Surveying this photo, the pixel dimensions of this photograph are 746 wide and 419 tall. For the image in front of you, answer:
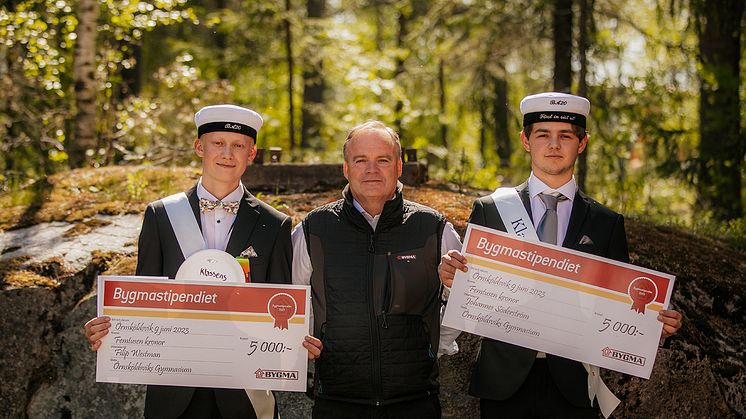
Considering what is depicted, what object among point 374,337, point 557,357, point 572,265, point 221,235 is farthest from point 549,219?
point 221,235

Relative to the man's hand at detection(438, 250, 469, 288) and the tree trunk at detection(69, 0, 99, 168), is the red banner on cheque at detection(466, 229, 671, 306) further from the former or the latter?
the tree trunk at detection(69, 0, 99, 168)

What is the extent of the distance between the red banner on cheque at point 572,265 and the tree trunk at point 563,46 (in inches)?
354

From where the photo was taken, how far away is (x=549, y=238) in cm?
385

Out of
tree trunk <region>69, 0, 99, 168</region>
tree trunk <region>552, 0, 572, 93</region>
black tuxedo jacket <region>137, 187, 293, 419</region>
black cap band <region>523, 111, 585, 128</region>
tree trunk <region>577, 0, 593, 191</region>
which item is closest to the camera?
black tuxedo jacket <region>137, 187, 293, 419</region>

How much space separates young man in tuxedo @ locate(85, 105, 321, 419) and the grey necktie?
1157mm

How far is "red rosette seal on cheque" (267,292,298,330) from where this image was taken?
3719mm

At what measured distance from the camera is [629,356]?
3.72 m

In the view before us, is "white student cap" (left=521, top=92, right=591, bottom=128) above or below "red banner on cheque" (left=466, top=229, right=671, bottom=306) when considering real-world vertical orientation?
above

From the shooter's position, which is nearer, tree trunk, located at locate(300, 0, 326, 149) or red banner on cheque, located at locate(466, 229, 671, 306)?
red banner on cheque, located at locate(466, 229, 671, 306)

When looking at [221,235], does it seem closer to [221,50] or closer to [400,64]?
[221,50]

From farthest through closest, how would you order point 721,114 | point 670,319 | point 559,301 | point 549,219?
point 721,114 → point 549,219 → point 559,301 → point 670,319

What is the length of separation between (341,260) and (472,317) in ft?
2.14

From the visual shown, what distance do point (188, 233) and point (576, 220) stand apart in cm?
179

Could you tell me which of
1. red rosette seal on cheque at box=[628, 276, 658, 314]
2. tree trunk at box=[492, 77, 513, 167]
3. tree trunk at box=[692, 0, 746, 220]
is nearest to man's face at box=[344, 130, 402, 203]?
red rosette seal on cheque at box=[628, 276, 658, 314]
